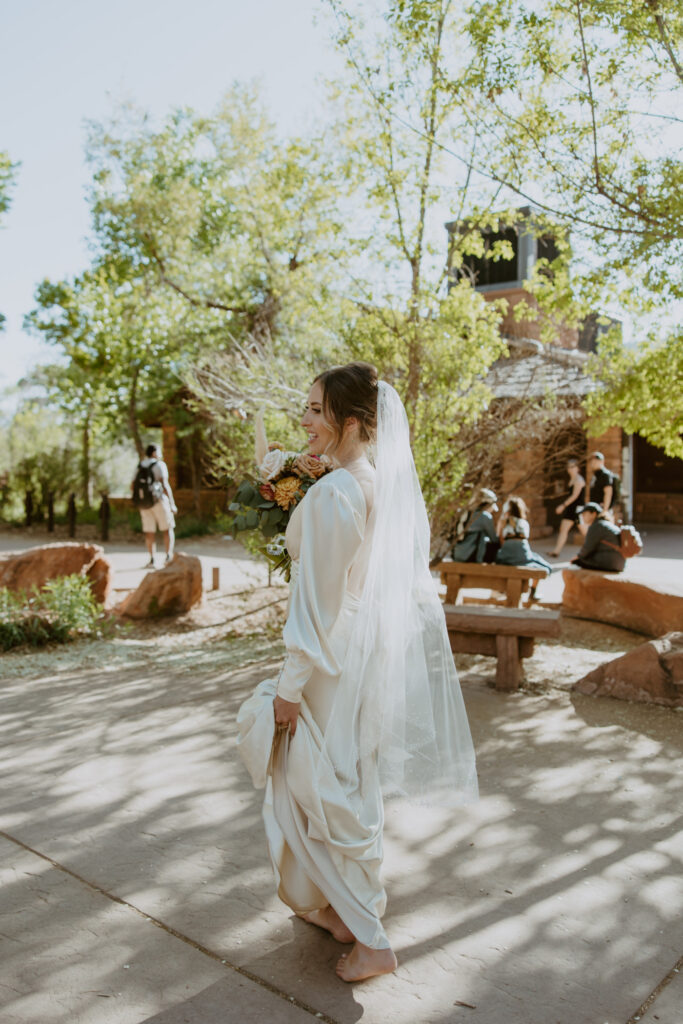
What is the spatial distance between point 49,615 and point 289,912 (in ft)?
17.0

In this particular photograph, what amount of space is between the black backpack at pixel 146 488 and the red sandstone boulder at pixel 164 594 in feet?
10.2

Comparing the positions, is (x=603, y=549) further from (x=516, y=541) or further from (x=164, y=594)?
(x=164, y=594)

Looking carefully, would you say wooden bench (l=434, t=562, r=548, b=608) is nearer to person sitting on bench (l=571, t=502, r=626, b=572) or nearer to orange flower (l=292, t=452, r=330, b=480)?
person sitting on bench (l=571, t=502, r=626, b=572)

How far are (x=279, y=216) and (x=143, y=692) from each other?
4892 millimetres

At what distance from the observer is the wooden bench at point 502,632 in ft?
18.9

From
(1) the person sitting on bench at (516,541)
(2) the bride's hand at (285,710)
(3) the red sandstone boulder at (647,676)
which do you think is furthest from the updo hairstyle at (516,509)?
(2) the bride's hand at (285,710)

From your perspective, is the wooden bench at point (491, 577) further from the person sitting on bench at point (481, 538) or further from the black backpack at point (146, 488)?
the black backpack at point (146, 488)

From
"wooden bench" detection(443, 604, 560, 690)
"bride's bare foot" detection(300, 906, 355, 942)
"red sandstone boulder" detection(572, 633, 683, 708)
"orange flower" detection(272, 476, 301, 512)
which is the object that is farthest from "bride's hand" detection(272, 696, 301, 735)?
"red sandstone boulder" detection(572, 633, 683, 708)

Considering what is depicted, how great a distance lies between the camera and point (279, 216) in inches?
329

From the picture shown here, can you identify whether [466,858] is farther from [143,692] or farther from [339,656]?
[143,692]

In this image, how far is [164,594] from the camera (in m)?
8.71

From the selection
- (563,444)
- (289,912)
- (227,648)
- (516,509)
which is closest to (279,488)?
(289,912)

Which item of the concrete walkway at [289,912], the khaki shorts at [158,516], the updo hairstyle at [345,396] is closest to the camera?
the concrete walkway at [289,912]

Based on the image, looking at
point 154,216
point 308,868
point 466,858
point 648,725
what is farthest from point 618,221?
point 154,216
